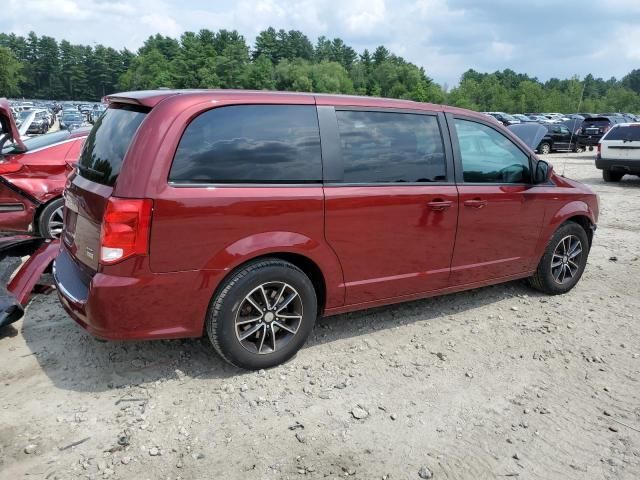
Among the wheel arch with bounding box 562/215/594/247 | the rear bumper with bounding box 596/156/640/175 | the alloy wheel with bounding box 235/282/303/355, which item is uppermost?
the wheel arch with bounding box 562/215/594/247

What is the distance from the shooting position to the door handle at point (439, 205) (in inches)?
162

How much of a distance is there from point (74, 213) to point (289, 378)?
1832mm

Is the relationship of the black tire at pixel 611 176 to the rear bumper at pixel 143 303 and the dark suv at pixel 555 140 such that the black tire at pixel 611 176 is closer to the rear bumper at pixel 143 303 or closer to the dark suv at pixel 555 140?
the dark suv at pixel 555 140

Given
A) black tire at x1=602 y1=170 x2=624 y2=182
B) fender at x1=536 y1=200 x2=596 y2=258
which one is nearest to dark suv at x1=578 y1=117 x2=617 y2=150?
black tire at x1=602 y1=170 x2=624 y2=182

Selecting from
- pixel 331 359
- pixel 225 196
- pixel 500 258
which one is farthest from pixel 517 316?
pixel 225 196

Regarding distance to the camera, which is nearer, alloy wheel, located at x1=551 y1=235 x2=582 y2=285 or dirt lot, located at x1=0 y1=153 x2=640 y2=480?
dirt lot, located at x1=0 y1=153 x2=640 y2=480

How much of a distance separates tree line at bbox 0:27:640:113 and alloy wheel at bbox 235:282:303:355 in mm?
66071

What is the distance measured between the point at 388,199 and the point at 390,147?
15.8 inches

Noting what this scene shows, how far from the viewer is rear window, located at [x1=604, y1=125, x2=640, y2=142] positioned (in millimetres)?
14180

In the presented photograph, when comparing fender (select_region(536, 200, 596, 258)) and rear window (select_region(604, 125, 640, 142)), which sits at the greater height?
rear window (select_region(604, 125, 640, 142))

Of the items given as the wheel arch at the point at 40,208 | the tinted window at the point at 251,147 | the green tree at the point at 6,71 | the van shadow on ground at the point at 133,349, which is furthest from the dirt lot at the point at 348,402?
the green tree at the point at 6,71

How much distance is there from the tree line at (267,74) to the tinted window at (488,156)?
210 ft

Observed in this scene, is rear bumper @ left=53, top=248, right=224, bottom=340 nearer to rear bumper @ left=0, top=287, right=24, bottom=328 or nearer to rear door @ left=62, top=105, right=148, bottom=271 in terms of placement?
rear door @ left=62, top=105, right=148, bottom=271

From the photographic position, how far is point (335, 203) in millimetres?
3641
